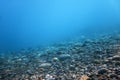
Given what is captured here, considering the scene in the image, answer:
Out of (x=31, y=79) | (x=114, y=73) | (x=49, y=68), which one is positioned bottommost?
(x=114, y=73)

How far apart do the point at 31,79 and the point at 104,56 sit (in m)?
3.32

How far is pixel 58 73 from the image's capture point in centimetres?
802

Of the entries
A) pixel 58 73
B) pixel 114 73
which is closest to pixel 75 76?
pixel 58 73

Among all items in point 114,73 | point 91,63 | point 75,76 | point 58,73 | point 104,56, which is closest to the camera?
point 114,73

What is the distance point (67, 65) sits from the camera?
900 centimetres

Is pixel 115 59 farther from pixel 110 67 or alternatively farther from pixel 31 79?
pixel 31 79

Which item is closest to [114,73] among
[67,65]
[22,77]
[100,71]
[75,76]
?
[100,71]

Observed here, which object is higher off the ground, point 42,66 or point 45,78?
point 42,66

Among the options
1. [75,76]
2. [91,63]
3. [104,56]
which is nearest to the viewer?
[75,76]

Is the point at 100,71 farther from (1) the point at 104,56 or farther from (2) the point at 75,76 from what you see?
(1) the point at 104,56

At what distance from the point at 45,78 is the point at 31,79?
53cm

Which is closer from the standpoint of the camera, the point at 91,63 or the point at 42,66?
the point at 91,63

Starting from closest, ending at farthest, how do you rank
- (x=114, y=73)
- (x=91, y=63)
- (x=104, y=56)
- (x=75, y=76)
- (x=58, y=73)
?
(x=114, y=73) → (x=75, y=76) → (x=58, y=73) → (x=91, y=63) → (x=104, y=56)

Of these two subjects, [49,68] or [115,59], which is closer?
[115,59]
